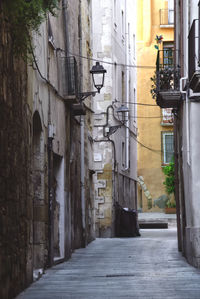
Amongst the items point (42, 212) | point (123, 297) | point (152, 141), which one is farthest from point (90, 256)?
point (152, 141)

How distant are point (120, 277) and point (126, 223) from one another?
1675 centimetres

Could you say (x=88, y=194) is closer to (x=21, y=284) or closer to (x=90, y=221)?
(x=90, y=221)

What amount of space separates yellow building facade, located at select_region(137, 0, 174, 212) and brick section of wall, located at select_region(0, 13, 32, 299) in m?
33.1

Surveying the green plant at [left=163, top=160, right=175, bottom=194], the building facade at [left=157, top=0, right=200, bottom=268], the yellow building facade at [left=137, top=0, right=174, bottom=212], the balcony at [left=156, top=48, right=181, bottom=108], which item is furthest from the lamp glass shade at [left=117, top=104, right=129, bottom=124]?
the yellow building facade at [left=137, top=0, right=174, bottom=212]

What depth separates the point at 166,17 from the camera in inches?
1743

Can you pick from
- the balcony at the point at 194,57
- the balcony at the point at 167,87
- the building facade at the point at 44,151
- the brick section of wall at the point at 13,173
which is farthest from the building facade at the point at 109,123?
the brick section of wall at the point at 13,173

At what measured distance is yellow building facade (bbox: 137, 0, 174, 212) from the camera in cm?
4409

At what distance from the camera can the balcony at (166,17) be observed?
43938 millimetres

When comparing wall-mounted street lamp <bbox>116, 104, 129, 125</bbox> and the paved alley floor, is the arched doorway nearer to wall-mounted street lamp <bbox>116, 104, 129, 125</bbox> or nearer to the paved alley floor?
the paved alley floor

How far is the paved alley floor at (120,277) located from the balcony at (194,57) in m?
3.24

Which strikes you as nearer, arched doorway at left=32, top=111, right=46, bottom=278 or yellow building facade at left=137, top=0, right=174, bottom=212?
arched doorway at left=32, top=111, right=46, bottom=278

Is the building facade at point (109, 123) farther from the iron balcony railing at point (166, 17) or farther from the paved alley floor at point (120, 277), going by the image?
the iron balcony railing at point (166, 17)

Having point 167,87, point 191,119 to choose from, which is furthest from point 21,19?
point 167,87

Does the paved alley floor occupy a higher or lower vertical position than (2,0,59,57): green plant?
lower
